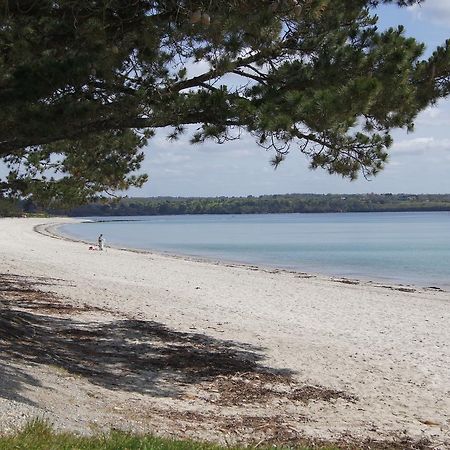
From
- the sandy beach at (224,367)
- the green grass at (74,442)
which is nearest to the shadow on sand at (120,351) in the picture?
the sandy beach at (224,367)

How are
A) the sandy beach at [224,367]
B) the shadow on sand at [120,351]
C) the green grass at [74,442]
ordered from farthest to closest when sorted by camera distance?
the shadow on sand at [120,351]
the sandy beach at [224,367]
the green grass at [74,442]

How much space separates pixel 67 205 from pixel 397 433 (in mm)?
11501

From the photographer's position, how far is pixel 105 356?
9.16 meters

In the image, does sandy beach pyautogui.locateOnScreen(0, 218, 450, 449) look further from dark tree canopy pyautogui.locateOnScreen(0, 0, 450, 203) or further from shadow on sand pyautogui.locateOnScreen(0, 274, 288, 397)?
dark tree canopy pyautogui.locateOnScreen(0, 0, 450, 203)

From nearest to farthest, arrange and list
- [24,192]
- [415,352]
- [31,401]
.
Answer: [31,401], [415,352], [24,192]

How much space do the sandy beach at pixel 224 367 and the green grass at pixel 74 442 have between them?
30 cm

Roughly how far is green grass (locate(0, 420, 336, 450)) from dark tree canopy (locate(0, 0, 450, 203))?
A: 343 centimetres

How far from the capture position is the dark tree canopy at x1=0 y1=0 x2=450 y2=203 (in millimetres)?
6789

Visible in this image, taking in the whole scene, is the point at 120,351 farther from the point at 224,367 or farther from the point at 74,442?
the point at 74,442

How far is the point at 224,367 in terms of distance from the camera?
9172 mm

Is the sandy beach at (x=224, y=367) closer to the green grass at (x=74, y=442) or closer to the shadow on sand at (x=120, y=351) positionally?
the shadow on sand at (x=120, y=351)

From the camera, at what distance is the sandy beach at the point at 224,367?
6465 mm

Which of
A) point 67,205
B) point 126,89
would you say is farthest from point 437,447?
point 67,205

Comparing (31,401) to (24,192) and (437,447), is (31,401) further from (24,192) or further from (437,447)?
(24,192)
